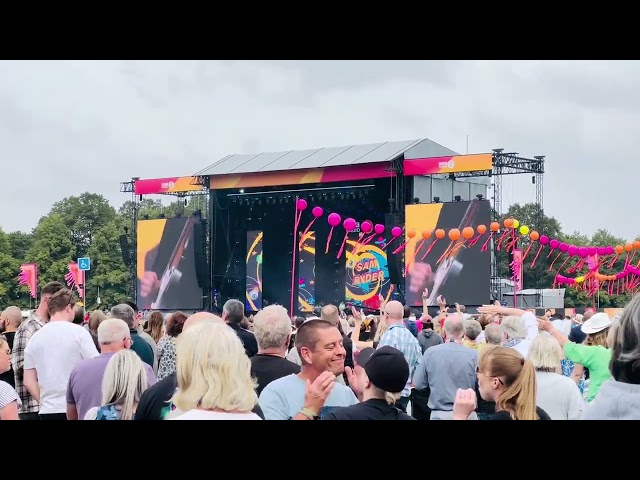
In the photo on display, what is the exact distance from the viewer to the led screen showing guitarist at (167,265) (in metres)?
29.2

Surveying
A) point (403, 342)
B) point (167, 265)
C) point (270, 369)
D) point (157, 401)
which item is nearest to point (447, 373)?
point (403, 342)

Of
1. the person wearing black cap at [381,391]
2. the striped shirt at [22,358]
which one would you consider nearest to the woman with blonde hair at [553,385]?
the person wearing black cap at [381,391]

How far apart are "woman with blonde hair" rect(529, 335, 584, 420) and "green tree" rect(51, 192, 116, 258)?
6099cm

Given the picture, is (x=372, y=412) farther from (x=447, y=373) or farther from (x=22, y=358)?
(x=22, y=358)

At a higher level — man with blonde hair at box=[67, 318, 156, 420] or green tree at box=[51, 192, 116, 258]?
green tree at box=[51, 192, 116, 258]

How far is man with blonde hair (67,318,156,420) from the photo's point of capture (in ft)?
15.2

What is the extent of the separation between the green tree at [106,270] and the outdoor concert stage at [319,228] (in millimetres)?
29585

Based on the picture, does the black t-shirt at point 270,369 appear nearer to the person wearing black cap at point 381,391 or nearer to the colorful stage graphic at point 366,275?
the person wearing black cap at point 381,391

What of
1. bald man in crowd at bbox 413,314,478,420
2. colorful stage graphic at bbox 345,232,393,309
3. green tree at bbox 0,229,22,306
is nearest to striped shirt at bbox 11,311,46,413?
bald man in crowd at bbox 413,314,478,420

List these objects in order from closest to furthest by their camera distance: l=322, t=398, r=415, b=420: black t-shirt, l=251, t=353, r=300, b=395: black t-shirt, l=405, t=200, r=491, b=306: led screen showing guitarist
→ l=322, t=398, r=415, b=420: black t-shirt, l=251, t=353, r=300, b=395: black t-shirt, l=405, t=200, r=491, b=306: led screen showing guitarist

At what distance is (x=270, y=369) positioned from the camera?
4.56m

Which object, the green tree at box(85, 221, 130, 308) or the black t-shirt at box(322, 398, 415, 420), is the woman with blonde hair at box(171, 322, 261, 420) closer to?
the black t-shirt at box(322, 398, 415, 420)

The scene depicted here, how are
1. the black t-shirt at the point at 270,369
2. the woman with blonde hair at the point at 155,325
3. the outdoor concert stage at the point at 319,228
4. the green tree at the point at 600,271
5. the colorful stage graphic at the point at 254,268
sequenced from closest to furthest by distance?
1. the black t-shirt at the point at 270,369
2. the woman with blonde hair at the point at 155,325
3. the outdoor concert stage at the point at 319,228
4. the colorful stage graphic at the point at 254,268
5. the green tree at the point at 600,271

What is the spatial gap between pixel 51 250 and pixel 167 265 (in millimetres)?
33341
